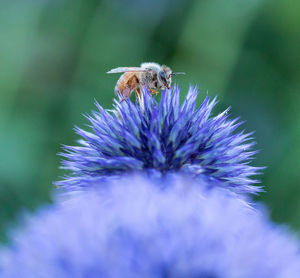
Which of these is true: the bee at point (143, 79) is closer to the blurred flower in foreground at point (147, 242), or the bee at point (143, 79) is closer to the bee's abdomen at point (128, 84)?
the bee's abdomen at point (128, 84)

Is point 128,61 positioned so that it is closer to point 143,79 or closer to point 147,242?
point 143,79

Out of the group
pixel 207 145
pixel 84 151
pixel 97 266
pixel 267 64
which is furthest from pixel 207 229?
pixel 267 64

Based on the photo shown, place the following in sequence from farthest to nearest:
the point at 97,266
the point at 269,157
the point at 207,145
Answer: the point at 269,157 → the point at 207,145 → the point at 97,266

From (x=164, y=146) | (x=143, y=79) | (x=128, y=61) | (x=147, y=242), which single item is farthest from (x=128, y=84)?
(x=128, y=61)

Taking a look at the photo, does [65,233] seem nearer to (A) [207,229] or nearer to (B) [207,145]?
(A) [207,229]

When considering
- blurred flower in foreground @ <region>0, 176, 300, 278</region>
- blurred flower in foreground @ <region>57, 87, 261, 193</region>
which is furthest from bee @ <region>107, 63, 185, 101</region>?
blurred flower in foreground @ <region>0, 176, 300, 278</region>

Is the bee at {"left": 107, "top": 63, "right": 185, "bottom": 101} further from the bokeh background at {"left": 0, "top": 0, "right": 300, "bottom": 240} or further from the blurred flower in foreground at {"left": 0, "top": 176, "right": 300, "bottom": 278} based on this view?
the bokeh background at {"left": 0, "top": 0, "right": 300, "bottom": 240}

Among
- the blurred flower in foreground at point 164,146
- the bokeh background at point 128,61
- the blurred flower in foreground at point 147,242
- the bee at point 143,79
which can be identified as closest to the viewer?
the blurred flower in foreground at point 147,242

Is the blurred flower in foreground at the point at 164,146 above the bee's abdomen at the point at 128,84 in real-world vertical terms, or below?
below

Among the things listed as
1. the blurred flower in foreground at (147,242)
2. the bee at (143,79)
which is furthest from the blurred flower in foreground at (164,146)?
the blurred flower in foreground at (147,242)
